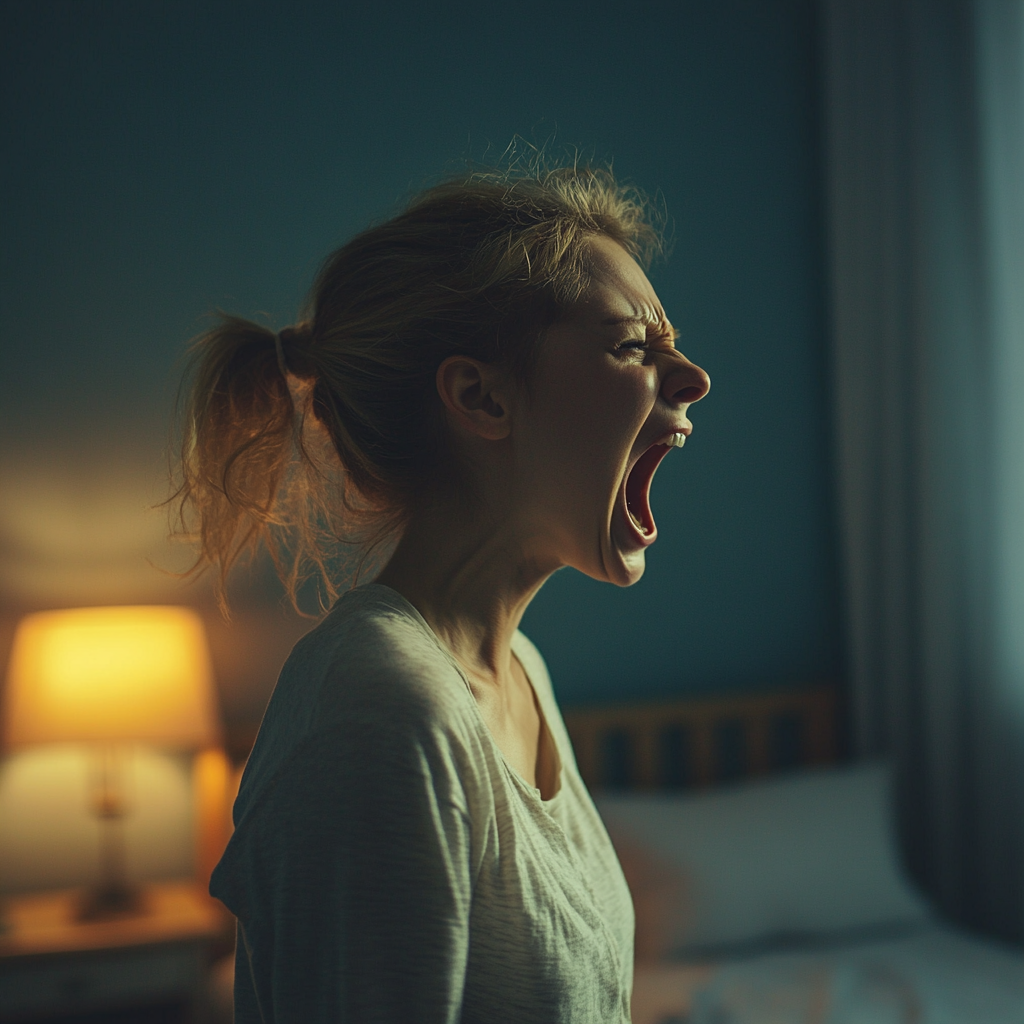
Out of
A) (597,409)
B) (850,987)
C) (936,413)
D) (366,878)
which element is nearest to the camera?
(366,878)

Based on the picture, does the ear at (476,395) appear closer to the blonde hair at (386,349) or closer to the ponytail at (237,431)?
the blonde hair at (386,349)

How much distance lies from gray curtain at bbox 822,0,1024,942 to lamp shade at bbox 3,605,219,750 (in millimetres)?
1735

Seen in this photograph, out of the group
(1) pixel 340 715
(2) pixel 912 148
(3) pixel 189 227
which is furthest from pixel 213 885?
(2) pixel 912 148

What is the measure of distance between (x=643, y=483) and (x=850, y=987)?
134cm

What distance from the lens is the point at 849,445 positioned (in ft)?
8.64

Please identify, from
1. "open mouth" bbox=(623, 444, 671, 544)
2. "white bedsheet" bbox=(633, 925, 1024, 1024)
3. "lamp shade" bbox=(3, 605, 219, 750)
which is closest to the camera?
"open mouth" bbox=(623, 444, 671, 544)

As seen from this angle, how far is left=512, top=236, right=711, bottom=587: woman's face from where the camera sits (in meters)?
0.75

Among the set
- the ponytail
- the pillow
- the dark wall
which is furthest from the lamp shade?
the ponytail

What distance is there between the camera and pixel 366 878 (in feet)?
1.77

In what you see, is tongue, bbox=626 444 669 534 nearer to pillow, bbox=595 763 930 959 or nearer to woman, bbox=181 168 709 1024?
woman, bbox=181 168 709 1024

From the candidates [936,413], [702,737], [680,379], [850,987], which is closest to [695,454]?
[936,413]

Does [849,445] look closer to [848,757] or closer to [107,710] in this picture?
[848,757]

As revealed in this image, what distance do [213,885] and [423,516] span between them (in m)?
0.32

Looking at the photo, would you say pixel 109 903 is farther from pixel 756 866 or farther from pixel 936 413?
pixel 936 413
